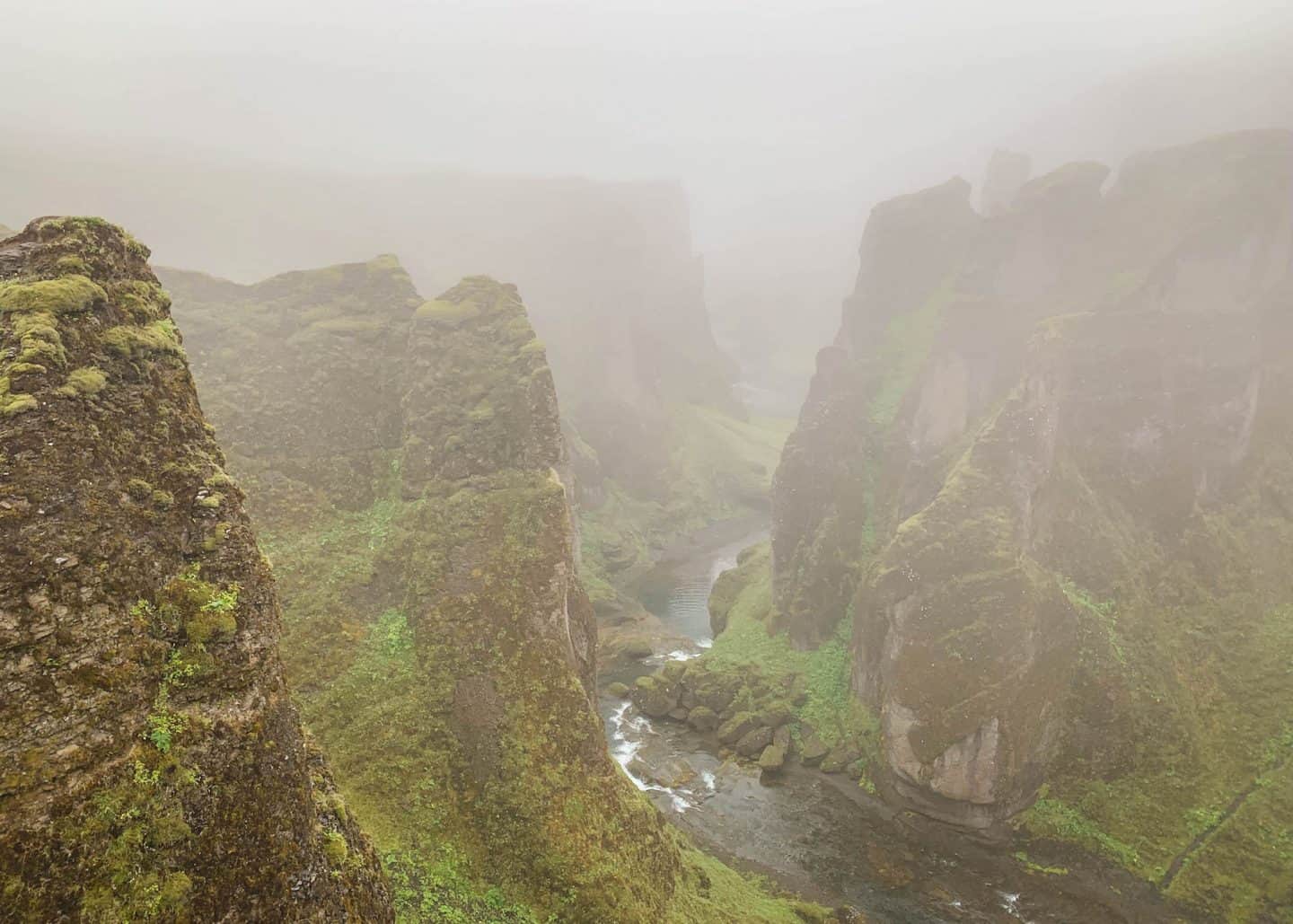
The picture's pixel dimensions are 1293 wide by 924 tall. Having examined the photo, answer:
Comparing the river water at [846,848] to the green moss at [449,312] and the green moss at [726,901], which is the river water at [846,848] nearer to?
the green moss at [726,901]

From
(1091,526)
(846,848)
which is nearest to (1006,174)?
(1091,526)

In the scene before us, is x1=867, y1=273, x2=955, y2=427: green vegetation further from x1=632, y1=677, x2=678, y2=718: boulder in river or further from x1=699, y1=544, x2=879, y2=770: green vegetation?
x1=632, y1=677, x2=678, y2=718: boulder in river

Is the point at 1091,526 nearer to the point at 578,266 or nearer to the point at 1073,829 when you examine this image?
the point at 1073,829

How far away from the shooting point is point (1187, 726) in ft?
108

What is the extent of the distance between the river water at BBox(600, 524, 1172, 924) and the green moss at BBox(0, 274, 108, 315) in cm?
3317

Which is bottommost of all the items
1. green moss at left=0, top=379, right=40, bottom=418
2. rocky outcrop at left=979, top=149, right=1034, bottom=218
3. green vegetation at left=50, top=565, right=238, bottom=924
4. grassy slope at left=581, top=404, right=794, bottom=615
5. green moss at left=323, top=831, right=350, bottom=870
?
grassy slope at left=581, top=404, right=794, bottom=615

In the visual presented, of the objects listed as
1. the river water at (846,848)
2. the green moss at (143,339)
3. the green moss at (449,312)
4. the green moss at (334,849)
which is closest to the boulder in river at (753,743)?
the river water at (846,848)

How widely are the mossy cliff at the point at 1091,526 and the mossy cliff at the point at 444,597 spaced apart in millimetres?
17462

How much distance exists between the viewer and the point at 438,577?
27891 mm

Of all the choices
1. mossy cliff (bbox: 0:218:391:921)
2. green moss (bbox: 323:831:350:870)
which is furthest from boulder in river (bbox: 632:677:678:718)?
green moss (bbox: 323:831:350:870)

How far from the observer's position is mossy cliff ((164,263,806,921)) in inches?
825

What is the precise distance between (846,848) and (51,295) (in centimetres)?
3718

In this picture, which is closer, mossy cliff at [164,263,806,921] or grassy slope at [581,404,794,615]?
mossy cliff at [164,263,806,921]

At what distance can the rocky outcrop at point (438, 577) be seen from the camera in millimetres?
21328
